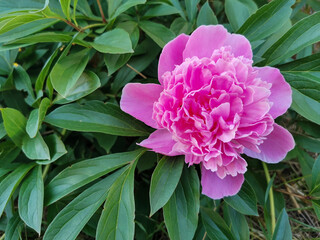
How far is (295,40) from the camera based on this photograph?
67 centimetres

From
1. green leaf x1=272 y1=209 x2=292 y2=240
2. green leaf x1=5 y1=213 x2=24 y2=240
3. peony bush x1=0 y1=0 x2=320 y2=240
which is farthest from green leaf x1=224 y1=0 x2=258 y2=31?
green leaf x1=5 y1=213 x2=24 y2=240

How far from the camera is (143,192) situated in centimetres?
90

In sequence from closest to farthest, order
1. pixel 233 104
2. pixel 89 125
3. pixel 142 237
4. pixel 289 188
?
pixel 233 104, pixel 89 125, pixel 142 237, pixel 289 188

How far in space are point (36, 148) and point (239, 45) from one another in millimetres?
436

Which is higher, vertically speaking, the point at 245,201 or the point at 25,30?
the point at 25,30

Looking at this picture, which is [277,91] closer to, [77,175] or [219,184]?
[219,184]

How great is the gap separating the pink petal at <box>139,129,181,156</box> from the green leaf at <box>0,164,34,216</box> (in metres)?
0.27

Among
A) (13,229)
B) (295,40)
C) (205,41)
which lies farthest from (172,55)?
(13,229)

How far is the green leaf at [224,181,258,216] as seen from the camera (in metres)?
0.65

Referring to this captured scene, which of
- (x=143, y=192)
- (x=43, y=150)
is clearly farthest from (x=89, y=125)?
(x=143, y=192)

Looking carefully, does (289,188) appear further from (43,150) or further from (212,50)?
(43,150)

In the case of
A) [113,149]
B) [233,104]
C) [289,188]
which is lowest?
[289,188]

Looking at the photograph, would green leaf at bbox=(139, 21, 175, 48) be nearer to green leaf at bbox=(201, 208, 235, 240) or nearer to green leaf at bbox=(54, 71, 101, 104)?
green leaf at bbox=(54, 71, 101, 104)

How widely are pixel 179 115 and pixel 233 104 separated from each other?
0.09 meters
